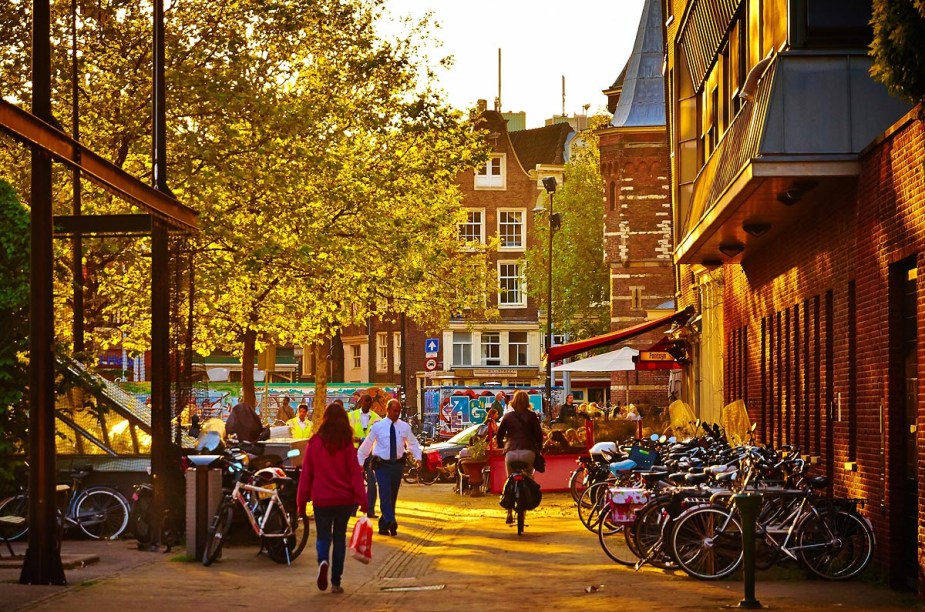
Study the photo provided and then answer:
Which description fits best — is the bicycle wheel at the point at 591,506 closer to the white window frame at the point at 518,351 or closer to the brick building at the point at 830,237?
the brick building at the point at 830,237

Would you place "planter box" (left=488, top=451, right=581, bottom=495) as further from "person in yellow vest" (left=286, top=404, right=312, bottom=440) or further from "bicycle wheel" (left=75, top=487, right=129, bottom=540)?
"bicycle wheel" (left=75, top=487, right=129, bottom=540)

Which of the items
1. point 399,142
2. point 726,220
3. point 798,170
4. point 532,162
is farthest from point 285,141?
point 532,162

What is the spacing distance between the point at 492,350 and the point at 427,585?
71830 millimetres

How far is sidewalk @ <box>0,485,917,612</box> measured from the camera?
1351 cm

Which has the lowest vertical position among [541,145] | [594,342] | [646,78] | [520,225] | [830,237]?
[594,342]

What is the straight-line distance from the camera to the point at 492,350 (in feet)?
286

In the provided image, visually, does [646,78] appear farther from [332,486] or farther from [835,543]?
[332,486]

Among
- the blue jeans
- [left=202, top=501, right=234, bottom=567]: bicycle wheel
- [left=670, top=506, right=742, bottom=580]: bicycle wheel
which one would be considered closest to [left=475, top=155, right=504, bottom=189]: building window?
[left=202, top=501, right=234, bottom=567]: bicycle wheel

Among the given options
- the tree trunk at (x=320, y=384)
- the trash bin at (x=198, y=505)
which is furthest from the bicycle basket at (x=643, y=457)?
the tree trunk at (x=320, y=384)

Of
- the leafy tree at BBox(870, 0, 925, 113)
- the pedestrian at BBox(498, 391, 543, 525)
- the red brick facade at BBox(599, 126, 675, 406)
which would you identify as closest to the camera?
the leafy tree at BBox(870, 0, 925, 113)

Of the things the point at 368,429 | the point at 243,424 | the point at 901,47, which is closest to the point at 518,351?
the point at 368,429

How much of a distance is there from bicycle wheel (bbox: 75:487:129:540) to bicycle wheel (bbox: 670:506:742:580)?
7207 millimetres

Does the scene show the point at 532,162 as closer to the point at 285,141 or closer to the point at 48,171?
the point at 285,141

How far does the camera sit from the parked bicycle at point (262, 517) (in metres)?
16.9
